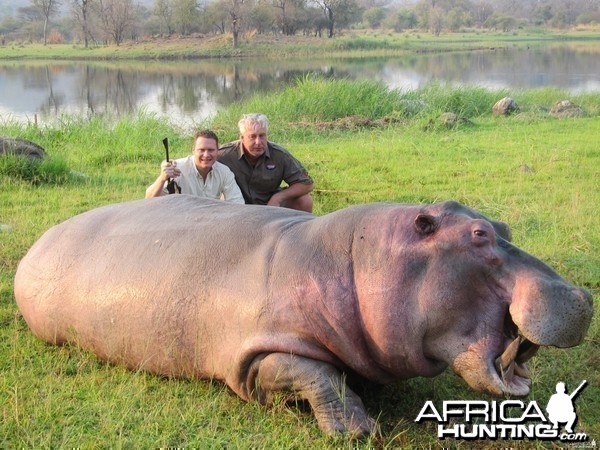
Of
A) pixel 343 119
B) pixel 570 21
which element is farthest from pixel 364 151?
pixel 570 21

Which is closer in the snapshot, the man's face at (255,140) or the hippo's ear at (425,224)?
the hippo's ear at (425,224)

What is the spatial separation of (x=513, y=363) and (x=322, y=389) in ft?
2.67

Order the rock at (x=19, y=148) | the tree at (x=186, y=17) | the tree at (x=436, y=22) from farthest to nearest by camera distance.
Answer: the tree at (x=436, y=22)
the tree at (x=186, y=17)
the rock at (x=19, y=148)

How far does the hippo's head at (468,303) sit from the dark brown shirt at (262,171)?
3.57 meters

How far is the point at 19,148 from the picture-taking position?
8875 mm

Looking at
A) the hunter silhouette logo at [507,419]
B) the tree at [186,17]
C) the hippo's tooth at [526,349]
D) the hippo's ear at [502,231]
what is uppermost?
the tree at [186,17]

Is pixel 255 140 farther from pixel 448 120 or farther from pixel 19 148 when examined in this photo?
pixel 448 120

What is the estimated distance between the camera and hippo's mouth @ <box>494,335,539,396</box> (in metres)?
2.91

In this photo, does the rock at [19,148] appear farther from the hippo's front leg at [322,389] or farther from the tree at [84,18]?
the tree at [84,18]

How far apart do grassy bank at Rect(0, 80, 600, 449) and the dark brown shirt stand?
0.75 m

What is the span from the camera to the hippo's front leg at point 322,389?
321cm

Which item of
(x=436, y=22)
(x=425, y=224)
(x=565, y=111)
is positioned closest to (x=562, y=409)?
(x=425, y=224)

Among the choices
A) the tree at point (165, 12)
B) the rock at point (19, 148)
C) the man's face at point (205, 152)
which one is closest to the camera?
the man's face at point (205, 152)

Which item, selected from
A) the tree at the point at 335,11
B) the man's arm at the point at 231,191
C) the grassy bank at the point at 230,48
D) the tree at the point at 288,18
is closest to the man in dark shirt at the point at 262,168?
the man's arm at the point at 231,191
